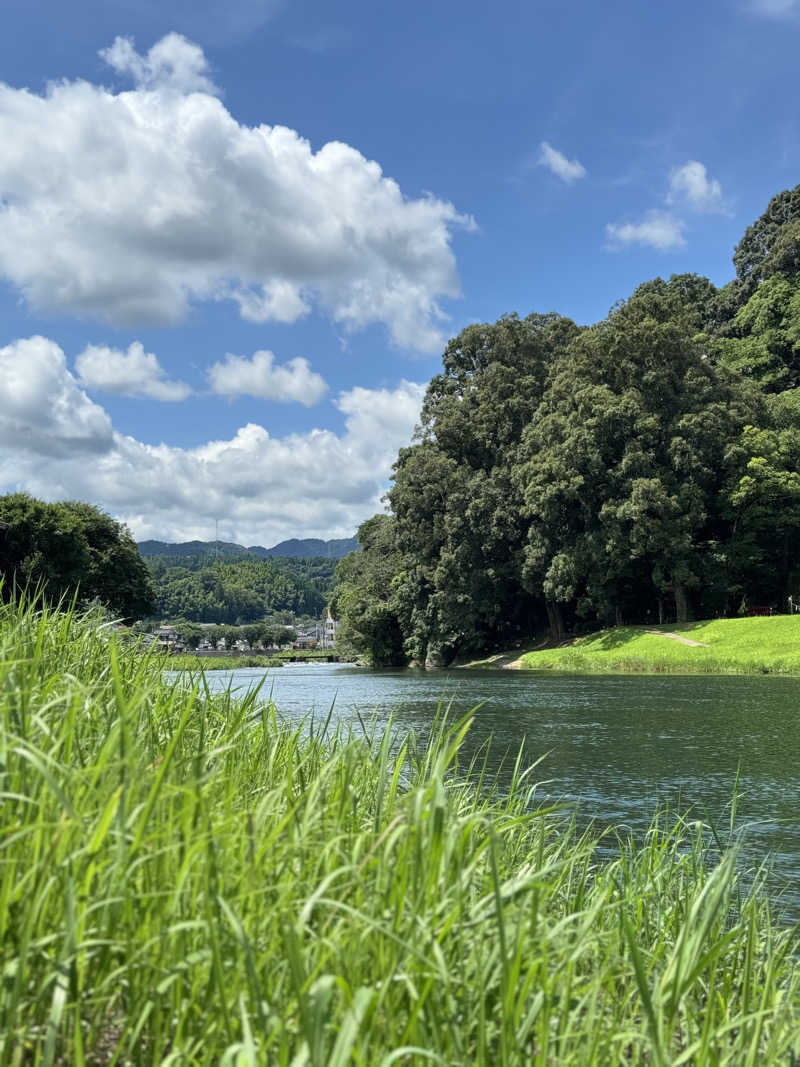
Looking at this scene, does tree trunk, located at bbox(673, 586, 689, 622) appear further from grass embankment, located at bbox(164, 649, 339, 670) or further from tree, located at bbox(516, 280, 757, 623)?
grass embankment, located at bbox(164, 649, 339, 670)

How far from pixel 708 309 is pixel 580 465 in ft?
109

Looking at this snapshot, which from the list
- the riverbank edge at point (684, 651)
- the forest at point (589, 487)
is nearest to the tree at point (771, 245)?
the forest at point (589, 487)

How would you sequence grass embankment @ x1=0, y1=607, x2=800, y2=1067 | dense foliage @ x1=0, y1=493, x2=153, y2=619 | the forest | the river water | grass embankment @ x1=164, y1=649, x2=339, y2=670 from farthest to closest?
dense foliage @ x1=0, y1=493, x2=153, y2=619 → the forest → the river water → grass embankment @ x1=164, y1=649, x2=339, y2=670 → grass embankment @ x1=0, y1=607, x2=800, y2=1067

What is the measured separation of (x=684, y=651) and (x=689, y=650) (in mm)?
237

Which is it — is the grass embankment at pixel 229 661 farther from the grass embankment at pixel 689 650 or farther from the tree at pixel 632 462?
the tree at pixel 632 462

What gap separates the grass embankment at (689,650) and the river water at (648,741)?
8.76 feet

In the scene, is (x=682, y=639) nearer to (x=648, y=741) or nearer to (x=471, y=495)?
(x=471, y=495)

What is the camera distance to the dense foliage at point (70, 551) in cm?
4356

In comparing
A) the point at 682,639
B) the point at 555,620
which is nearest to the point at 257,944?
the point at 682,639

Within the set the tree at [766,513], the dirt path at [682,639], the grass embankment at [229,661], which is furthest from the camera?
the tree at [766,513]

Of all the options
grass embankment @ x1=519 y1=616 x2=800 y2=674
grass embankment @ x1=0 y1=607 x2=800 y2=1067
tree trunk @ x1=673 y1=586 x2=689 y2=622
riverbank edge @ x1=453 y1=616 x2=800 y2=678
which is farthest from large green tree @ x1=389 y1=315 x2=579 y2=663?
grass embankment @ x1=0 y1=607 x2=800 y2=1067

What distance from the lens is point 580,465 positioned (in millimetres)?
41906

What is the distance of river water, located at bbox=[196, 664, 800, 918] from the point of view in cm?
841

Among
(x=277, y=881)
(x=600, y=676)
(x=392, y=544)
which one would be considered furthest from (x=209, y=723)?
(x=392, y=544)
